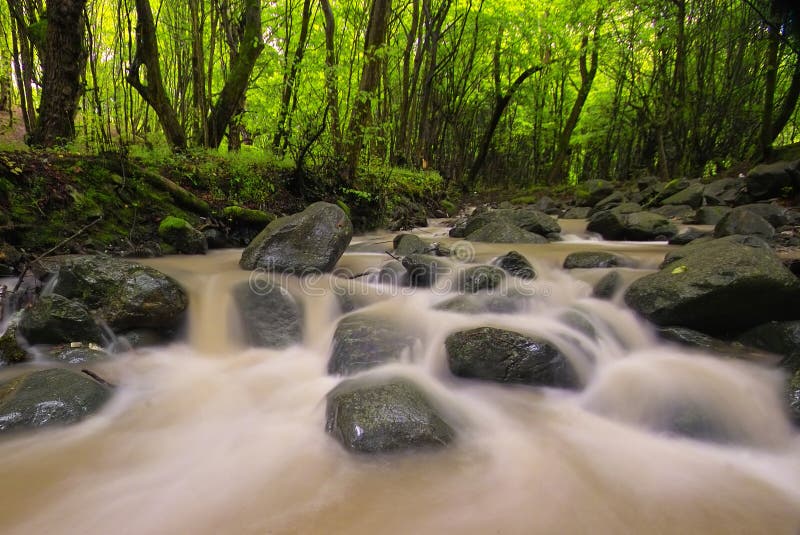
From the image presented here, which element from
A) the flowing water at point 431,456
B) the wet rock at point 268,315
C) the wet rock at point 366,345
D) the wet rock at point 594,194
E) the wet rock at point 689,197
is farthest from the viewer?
the wet rock at point 594,194

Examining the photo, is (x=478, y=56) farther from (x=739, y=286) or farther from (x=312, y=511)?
(x=312, y=511)

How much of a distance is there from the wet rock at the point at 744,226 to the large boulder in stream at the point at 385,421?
5.13 m

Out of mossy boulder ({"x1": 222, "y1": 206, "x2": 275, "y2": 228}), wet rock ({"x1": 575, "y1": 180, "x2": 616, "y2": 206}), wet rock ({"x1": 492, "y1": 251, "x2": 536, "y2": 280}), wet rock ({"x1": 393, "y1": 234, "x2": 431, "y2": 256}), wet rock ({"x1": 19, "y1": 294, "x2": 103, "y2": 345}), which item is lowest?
wet rock ({"x1": 19, "y1": 294, "x2": 103, "y2": 345})

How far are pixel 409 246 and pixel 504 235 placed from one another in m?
2.01

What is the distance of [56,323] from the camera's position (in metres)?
3.13

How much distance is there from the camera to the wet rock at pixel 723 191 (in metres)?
8.24

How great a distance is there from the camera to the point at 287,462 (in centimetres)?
221

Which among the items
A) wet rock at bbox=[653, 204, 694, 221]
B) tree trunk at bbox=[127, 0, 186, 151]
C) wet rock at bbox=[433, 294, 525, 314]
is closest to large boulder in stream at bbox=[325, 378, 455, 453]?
wet rock at bbox=[433, 294, 525, 314]

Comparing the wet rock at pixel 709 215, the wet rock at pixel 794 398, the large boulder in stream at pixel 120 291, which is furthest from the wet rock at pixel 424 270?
the wet rock at pixel 709 215

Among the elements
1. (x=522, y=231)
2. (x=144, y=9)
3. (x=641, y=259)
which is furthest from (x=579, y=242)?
(x=144, y=9)

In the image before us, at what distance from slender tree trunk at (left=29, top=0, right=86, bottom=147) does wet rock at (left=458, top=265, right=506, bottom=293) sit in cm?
587

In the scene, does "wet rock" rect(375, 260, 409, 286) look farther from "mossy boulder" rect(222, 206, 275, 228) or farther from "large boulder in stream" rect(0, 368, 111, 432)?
"large boulder in stream" rect(0, 368, 111, 432)

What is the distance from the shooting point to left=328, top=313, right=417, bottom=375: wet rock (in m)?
3.27

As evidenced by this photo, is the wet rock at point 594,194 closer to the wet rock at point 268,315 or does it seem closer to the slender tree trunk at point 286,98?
the slender tree trunk at point 286,98
